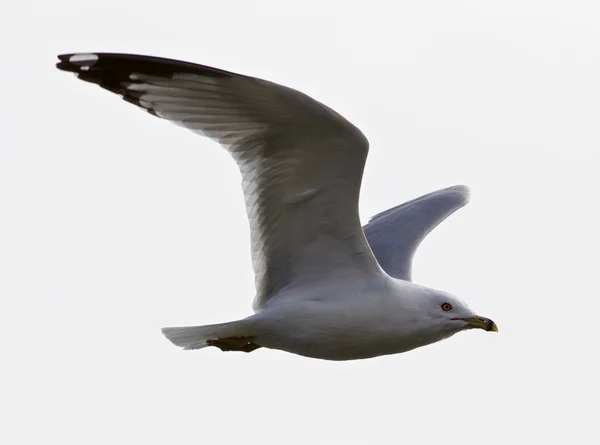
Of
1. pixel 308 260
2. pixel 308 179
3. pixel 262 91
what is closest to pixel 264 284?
pixel 308 260

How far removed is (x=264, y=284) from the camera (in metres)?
9.24

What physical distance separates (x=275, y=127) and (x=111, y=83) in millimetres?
1068

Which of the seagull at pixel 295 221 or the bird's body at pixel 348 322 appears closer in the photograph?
the seagull at pixel 295 221

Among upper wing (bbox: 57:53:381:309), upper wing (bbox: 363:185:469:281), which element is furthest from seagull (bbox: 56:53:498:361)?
upper wing (bbox: 363:185:469:281)

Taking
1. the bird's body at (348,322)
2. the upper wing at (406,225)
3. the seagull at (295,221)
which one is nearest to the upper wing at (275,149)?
the seagull at (295,221)

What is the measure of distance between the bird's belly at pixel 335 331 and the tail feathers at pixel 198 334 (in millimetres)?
190

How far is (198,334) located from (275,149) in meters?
1.43

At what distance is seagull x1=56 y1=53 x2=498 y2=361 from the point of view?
8125mm

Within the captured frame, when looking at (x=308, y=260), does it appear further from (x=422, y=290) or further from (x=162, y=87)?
(x=162, y=87)

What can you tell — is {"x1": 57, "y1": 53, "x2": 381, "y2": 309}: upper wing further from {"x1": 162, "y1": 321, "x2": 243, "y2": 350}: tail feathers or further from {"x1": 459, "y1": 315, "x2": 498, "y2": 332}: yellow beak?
{"x1": 459, "y1": 315, "x2": 498, "y2": 332}: yellow beak

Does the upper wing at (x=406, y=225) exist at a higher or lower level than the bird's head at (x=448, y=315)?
higher

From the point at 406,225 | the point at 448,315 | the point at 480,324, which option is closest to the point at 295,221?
the point at 448,315

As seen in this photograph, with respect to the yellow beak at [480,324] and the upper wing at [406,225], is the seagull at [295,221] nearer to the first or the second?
the yellow beak at [480,324]

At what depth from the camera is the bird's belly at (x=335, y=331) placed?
8.87 meters
